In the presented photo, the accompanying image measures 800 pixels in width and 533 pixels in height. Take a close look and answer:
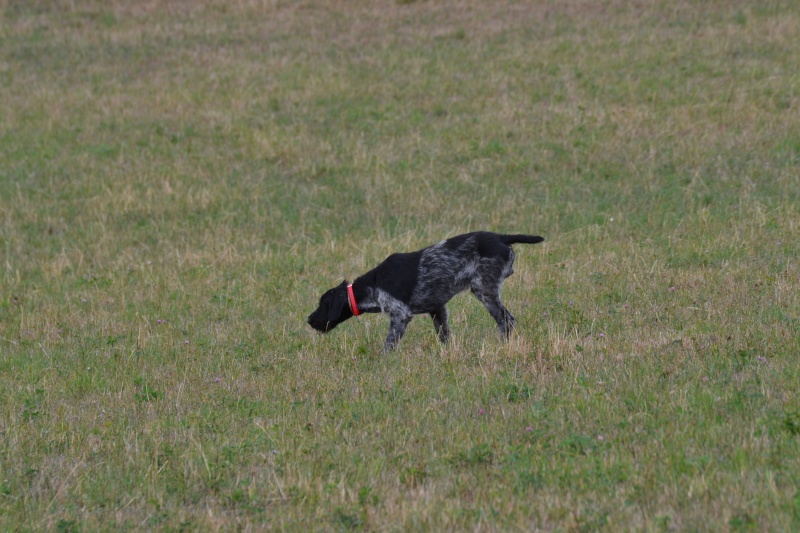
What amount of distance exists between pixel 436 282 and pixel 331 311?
101 centimetres

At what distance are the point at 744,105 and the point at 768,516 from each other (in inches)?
605

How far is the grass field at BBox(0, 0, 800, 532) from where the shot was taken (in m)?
5.42

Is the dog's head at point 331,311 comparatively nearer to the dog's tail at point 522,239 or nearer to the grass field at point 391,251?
the grass field at point 391,251

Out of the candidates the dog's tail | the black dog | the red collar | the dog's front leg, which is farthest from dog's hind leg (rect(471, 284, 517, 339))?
the red collar

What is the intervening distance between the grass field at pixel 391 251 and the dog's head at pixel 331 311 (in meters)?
0.27

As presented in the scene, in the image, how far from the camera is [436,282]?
8.69m

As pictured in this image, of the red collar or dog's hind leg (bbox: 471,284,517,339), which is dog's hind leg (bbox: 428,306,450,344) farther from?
the red collar

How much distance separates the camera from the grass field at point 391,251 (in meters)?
5.42

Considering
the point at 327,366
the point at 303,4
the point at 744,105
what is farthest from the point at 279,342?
the point at 303,4

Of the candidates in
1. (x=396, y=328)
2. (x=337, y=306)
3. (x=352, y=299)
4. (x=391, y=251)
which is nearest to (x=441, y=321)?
(x=396, y=328)

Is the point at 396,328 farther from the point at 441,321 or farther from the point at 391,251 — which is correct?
the point at 391,251

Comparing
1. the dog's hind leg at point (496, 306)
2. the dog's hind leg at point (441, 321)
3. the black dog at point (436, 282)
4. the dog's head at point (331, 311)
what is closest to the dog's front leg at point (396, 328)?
the black dog at point (436, 282)

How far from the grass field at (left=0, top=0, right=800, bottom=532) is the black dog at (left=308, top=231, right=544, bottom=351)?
1.00 ft

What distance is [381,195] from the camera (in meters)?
16.0
